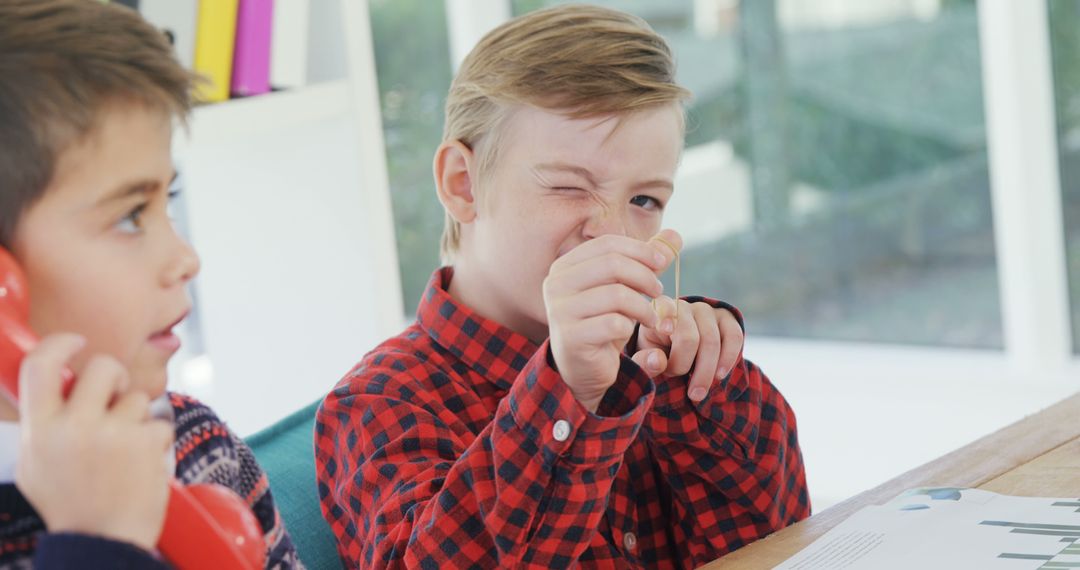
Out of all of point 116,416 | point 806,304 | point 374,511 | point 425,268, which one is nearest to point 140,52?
point 116,416

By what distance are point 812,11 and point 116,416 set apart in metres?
2.63

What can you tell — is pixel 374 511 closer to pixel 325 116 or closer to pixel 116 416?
pixel 116 416

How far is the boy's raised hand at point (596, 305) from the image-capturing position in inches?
41.9

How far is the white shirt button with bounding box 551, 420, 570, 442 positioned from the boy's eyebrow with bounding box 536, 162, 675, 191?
34 centimetres

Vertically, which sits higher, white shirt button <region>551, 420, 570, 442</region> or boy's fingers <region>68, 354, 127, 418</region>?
boy's fingers <region>68, 354, 127, 418</region>

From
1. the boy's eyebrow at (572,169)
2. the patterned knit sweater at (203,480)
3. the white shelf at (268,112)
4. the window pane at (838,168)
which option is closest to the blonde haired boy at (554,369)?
the boy's eyebrow at (572,169)

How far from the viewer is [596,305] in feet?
3.49

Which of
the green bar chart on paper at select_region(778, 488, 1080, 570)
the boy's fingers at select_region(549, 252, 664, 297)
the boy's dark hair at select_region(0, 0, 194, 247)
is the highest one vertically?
the boy's dark hair at select_region(0, 0, 194, 247)

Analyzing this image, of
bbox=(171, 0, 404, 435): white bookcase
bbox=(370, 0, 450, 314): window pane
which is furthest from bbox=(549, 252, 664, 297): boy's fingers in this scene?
bbox=(370, 0, 450, 314): window pane

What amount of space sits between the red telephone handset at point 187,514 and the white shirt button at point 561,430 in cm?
30

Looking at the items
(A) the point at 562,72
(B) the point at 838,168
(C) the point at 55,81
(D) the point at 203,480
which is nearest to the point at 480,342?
(A) the point at 562,72

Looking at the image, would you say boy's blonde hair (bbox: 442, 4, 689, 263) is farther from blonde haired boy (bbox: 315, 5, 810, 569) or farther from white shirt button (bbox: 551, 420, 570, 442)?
white shirt button (bbox: 551, 420, 570, 442)

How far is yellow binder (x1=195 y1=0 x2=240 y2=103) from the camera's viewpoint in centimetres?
195

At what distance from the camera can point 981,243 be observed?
2980 mm
